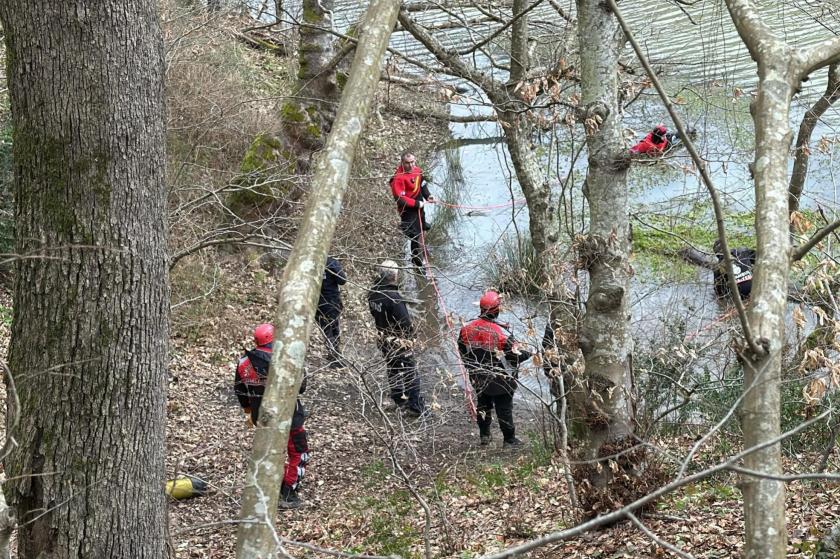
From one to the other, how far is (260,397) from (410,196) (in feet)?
22.0

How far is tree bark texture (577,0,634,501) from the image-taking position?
20.4ft

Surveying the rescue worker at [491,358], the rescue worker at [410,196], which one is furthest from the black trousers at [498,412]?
the rescue worker at [410,196]

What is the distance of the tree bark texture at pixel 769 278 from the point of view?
96.1 inches

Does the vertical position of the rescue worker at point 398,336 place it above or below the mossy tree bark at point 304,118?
below

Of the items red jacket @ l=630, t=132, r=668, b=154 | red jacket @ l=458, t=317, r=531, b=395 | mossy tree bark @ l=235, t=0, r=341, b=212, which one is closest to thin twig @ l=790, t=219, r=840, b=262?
red jacket @ l=630, t=132, r=668, b=154

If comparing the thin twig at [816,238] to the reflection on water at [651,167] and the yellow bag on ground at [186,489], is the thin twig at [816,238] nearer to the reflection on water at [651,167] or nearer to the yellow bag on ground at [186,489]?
the yellow bag on ground at [186,489]

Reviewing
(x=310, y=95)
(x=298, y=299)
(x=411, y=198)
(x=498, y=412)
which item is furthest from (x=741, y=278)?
(x=298, y=299)

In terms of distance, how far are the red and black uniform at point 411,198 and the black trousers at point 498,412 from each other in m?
4.44

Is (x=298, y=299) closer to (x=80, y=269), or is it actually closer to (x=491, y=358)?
(x=80, y=269)

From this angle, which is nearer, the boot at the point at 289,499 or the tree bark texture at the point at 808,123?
the boot at the point at 289,499

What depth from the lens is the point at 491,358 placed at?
8453 millimetres

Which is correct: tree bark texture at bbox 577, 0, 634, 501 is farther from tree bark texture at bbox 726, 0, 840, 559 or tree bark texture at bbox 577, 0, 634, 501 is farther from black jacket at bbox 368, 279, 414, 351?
black jacket at bbox 368, 279, 414, 351

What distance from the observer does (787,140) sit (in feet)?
9.08

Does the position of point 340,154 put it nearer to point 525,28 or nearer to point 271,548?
point 271,548
